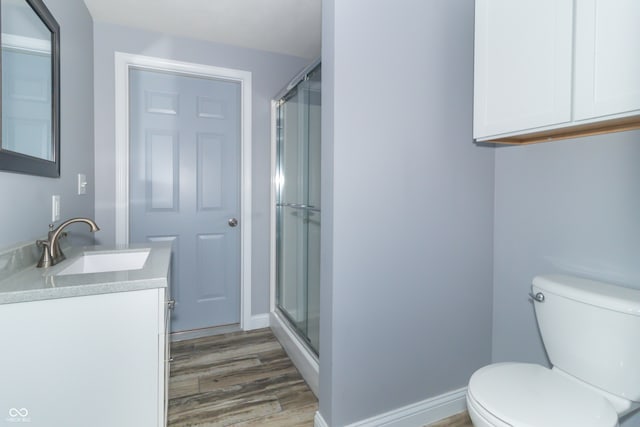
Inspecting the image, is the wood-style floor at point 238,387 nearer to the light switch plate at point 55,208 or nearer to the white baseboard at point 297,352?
the white baseboard at point 297,352

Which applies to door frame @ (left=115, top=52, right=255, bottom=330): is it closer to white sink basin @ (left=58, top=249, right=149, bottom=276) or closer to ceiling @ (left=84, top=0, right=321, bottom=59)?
ceiling @ (left=84, top=0, right=321, bottom=59)

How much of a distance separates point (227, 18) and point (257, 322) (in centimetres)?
224

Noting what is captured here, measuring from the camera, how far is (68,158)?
174cm

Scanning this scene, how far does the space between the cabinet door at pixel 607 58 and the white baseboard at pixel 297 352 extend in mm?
1665

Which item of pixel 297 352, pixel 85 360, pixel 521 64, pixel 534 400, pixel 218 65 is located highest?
pixel 218 65

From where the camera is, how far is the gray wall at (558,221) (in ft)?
4.02

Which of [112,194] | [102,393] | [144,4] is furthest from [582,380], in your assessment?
[144,4]

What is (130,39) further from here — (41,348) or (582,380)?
(582,380)

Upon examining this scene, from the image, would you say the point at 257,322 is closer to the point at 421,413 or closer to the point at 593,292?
the point at 421,413

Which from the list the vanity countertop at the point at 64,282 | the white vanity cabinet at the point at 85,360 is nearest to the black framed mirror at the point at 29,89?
the vanity countertop at the point at 64,282

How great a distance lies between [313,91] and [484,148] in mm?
1003

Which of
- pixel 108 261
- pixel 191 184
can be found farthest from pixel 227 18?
pixel 108 261

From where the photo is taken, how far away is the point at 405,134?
58.1 inches

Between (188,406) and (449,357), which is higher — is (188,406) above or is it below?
below
